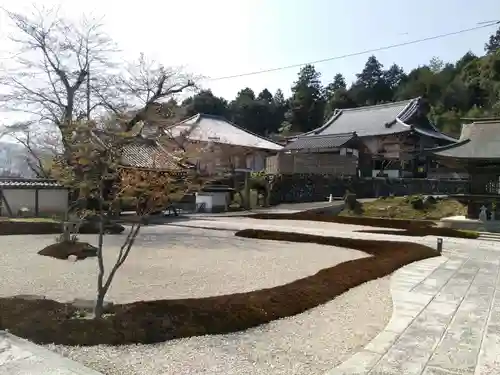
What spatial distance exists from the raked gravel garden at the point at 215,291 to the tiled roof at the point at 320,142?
2237cm

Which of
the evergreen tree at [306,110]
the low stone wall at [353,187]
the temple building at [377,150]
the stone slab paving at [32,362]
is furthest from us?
the evergreen tree at [306,110]

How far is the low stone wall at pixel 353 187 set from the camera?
28.1m

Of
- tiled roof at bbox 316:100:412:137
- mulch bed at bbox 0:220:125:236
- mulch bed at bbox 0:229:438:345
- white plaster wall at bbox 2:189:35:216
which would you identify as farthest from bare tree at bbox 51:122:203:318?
tiled roof at bbox 316:100:412:137

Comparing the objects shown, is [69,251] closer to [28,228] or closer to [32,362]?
[28,228]

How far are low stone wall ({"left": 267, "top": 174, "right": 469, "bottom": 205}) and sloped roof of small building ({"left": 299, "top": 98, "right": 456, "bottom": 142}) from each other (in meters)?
6.69

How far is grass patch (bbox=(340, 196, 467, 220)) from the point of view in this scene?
822 inches

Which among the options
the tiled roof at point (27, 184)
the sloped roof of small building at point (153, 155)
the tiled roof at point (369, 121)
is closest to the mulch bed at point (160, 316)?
the sloped roof of small building at point (153, 155)

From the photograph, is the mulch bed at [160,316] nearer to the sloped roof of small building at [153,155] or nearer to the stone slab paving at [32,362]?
Answer: the stone slab paving at [32,362]

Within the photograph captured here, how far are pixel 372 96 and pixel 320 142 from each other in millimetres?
32084

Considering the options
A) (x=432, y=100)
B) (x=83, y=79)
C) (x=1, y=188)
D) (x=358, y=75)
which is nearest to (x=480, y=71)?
(x=432, y=100)

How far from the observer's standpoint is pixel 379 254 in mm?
9938

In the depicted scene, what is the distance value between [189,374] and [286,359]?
0.86 meters

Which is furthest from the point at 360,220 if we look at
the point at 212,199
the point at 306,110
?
the point at 306,110

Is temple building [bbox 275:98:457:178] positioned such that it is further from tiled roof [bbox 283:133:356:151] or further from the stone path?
the stone path
